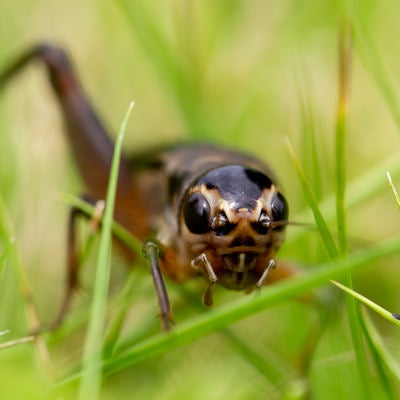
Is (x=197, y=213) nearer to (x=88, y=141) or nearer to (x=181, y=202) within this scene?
(x=181, y=202)

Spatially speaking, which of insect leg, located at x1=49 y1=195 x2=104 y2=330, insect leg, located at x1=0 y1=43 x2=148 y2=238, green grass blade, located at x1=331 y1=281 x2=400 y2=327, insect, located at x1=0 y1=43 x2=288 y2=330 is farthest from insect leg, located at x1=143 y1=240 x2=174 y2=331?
insect leg, located at x1=0 y1=43 x2=148 y2=238

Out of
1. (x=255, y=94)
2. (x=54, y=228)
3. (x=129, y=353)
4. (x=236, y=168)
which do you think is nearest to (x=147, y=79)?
(x=255, y=94)

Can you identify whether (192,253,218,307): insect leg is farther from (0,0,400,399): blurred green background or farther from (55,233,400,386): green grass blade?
(55,233,400,386): green grass blade

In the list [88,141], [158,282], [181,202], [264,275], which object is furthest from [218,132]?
[158,282]

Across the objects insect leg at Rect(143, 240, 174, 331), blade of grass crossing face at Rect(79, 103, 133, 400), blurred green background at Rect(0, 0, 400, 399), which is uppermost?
blade of grass crossing face at Rect(79, 103, 133, 400)

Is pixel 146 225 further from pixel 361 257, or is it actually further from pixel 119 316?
A: pixel 361 257

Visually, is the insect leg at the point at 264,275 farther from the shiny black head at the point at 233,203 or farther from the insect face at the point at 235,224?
the shiny black head at the point at 233,203
